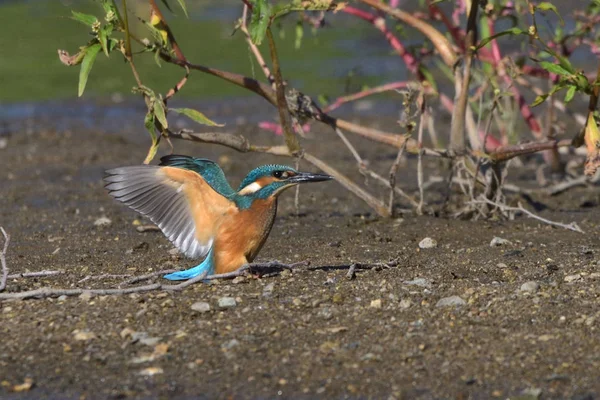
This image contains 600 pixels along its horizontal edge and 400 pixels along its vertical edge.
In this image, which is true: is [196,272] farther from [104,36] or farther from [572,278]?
[572,278]

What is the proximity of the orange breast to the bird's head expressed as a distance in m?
0.05

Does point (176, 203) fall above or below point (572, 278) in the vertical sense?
above

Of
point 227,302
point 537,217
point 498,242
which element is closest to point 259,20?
point 227,302

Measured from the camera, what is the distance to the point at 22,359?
167 inches

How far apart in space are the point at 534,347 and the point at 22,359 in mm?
1909

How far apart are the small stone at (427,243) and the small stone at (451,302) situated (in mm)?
1219

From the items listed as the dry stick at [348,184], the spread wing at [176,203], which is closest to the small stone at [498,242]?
the dry stick at [348,184]

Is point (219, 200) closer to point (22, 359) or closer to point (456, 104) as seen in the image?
point (22, 359)

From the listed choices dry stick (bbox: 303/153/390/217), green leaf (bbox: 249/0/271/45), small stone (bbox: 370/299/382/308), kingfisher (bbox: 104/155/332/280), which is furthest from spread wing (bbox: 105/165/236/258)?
dry stick (bbox: 303/153/390/217)

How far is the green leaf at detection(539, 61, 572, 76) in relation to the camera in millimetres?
5422

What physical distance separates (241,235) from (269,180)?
0.29 m

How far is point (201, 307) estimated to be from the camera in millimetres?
4688

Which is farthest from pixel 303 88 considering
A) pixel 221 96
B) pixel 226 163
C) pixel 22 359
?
pixel 22 359

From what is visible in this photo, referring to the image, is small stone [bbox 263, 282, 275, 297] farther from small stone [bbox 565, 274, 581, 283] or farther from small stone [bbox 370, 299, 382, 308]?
small stone [bbox 565, 274, 581, 283]
